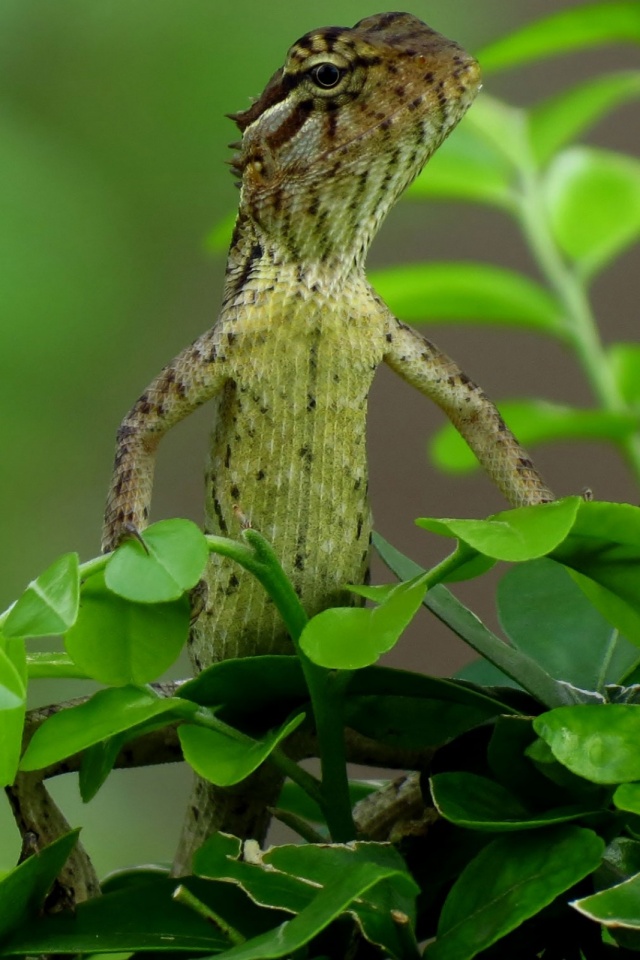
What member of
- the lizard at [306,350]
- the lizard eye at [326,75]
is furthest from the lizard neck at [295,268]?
the lizard eye at [326,75]

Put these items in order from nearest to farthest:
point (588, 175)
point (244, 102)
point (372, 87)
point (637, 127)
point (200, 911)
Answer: point (200, 911)
point (372, 87)
point (588, 175)
point (244, 102)
point (637, 127)

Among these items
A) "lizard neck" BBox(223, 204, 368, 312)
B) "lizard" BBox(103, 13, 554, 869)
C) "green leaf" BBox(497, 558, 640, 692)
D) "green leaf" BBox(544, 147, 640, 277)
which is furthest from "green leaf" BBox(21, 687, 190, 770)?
"green leaf" BBox(544, 147, 640, 277)

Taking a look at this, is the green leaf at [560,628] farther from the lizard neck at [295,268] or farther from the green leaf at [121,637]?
the lizard neck at [295,268]

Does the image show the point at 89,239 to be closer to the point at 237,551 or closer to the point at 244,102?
the point at 244,102

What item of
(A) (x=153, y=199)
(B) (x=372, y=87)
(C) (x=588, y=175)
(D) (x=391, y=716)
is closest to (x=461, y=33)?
(A) (x=153, y=199)

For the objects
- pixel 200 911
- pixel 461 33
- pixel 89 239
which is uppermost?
pixel 461 33

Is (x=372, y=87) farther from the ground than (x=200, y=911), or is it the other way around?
(x=372, y=87)

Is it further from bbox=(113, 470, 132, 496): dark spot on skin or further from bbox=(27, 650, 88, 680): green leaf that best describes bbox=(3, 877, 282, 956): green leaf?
bbox=(113, 470, 132, 496): dark spot on skin
